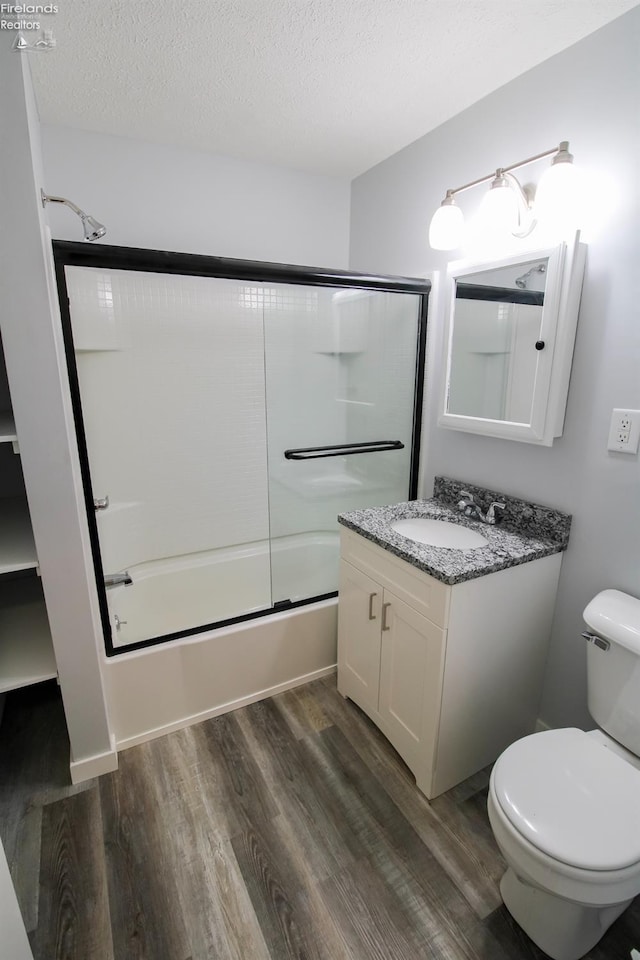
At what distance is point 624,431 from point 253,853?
5.53 ft

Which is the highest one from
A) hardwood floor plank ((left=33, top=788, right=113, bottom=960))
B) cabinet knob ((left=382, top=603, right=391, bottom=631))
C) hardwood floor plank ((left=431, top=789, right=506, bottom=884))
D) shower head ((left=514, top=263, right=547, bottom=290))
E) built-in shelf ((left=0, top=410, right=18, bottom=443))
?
shower head ((left=514, top=263, right=547, bottom=290))

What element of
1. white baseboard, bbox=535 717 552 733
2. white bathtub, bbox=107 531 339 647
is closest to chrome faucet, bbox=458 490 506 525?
white bathtub, bbox=107 531 339 647

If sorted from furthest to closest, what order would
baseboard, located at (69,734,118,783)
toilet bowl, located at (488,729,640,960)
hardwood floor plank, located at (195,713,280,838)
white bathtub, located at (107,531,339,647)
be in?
white bathtub, located at (107,531,339,647) < baseboard, located at (69,734,118,783) < hardwood floor plank, located at (195,713,280,838) < toilet bowl, located at (488,729,640,960)

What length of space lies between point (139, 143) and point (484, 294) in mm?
1639

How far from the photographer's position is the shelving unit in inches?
55.7

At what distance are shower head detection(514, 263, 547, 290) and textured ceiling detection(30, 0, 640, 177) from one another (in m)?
0.62

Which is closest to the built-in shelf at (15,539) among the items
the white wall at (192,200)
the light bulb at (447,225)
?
the white wall at (192,200)

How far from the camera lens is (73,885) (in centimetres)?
125

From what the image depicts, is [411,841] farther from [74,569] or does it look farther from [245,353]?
[245,353]

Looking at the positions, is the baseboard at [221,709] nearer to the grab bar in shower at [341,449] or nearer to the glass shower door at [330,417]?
the glass shower door at [330,417]

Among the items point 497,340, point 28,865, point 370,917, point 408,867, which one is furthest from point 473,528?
point 28,865

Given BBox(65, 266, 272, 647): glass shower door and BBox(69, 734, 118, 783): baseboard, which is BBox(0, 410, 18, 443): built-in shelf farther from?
BBox(69, 734, 118, 783): baseboard

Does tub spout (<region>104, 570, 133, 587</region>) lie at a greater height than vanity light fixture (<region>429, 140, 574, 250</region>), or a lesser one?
lesser

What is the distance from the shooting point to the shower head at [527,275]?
1.46 meters
